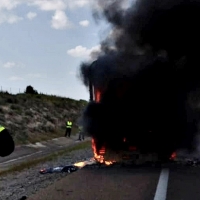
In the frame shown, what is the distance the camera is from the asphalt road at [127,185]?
9922 millimetres

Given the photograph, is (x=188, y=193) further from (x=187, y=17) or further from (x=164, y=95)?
(x=187, y=17)

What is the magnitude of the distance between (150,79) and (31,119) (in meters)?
31.9

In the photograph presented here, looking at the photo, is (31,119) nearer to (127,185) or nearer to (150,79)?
(150,79)

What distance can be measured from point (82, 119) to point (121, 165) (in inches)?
111

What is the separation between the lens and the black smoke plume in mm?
17500

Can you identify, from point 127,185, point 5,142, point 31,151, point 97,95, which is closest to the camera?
point 5,142

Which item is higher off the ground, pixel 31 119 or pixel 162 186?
pixel 31 119

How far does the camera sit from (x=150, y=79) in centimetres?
1833

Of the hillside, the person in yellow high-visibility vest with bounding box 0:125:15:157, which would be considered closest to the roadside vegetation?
the hillside

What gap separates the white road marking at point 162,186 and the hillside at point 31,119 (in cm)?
2266

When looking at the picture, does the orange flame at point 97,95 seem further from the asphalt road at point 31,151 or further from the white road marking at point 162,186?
the asphalt road at point 31,151

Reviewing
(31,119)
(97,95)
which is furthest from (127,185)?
(31,119)

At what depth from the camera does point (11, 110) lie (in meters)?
48.6

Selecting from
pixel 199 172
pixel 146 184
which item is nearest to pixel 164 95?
pixel 199 172
